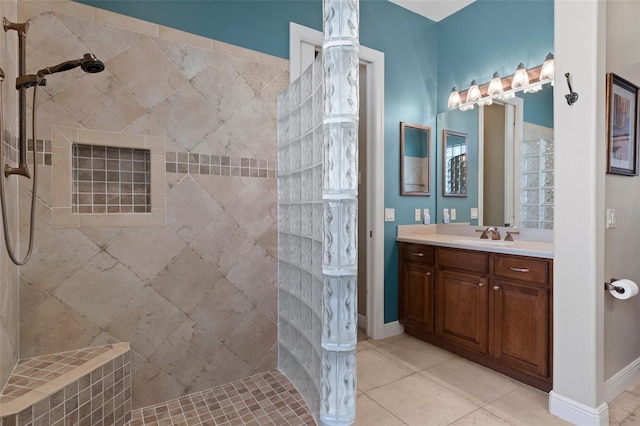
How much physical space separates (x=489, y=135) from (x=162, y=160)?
8.65 ft

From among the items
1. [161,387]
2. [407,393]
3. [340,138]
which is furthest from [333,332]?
[161,387]

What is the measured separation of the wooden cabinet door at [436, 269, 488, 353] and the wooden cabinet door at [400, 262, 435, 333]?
0.08m

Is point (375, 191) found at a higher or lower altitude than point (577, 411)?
higher

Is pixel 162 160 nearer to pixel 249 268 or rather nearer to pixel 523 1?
pixel 249 268

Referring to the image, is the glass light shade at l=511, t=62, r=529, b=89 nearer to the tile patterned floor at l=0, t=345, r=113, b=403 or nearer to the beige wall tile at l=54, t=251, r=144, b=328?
the beige wall tile at l=54, t=251, r=144, b=328

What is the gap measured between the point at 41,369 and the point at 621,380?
10.5 feet

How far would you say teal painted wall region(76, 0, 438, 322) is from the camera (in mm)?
2227

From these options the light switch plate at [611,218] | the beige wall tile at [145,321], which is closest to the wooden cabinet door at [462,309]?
the light switch plate at [611,218]

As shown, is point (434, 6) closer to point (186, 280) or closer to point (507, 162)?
point (507, 162)

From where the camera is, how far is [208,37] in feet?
6.80

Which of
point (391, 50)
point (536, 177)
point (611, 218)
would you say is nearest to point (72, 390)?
point (611, 218)

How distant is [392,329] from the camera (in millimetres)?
2994

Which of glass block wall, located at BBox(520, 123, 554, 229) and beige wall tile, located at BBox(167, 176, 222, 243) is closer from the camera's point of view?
beige wall tile, located at BBox(167, 176, 222, 243)

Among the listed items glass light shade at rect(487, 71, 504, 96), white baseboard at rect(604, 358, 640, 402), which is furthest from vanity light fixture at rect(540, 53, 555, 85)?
white baseboard at rect(604, 358, 640, 402)
